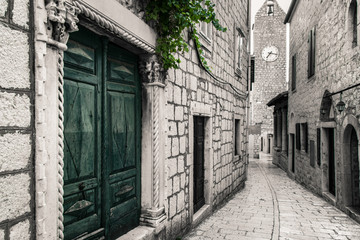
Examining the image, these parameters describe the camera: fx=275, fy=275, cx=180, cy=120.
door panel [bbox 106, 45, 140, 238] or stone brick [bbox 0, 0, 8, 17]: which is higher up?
stone brick [bbox 0, 0, 8, 17]

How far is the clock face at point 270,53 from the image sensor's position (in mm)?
23156

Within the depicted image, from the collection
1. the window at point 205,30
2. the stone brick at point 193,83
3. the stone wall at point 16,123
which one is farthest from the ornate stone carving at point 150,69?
the window at point 205,30

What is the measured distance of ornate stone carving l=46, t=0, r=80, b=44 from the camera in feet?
5.85

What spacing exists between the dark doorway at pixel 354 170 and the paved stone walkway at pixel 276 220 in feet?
1.49

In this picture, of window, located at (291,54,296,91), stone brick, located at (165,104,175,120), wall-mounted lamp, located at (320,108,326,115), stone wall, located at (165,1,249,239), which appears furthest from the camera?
window, located at (291,54,296,91)

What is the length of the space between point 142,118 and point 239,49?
20.4 feet

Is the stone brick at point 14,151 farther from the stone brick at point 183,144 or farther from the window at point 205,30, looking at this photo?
the window at point 205,30

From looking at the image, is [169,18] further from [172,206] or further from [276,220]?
[276,220]

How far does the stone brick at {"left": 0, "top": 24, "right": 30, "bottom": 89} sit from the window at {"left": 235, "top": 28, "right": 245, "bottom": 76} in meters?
7.16

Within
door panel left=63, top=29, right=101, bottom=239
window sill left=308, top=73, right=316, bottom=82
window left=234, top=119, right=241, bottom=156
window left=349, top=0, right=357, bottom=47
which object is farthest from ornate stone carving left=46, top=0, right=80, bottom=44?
window sill left=308, top=73, right=316, bottom=82

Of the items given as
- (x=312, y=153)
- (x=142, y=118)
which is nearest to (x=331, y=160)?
(x=312, y=153)

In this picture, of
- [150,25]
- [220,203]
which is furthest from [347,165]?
[150,25]

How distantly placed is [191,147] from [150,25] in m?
2.24

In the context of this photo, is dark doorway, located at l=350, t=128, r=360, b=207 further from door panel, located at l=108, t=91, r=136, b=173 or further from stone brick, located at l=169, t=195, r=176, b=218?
door panel, located at l=108, t=91, r=136, b=173
